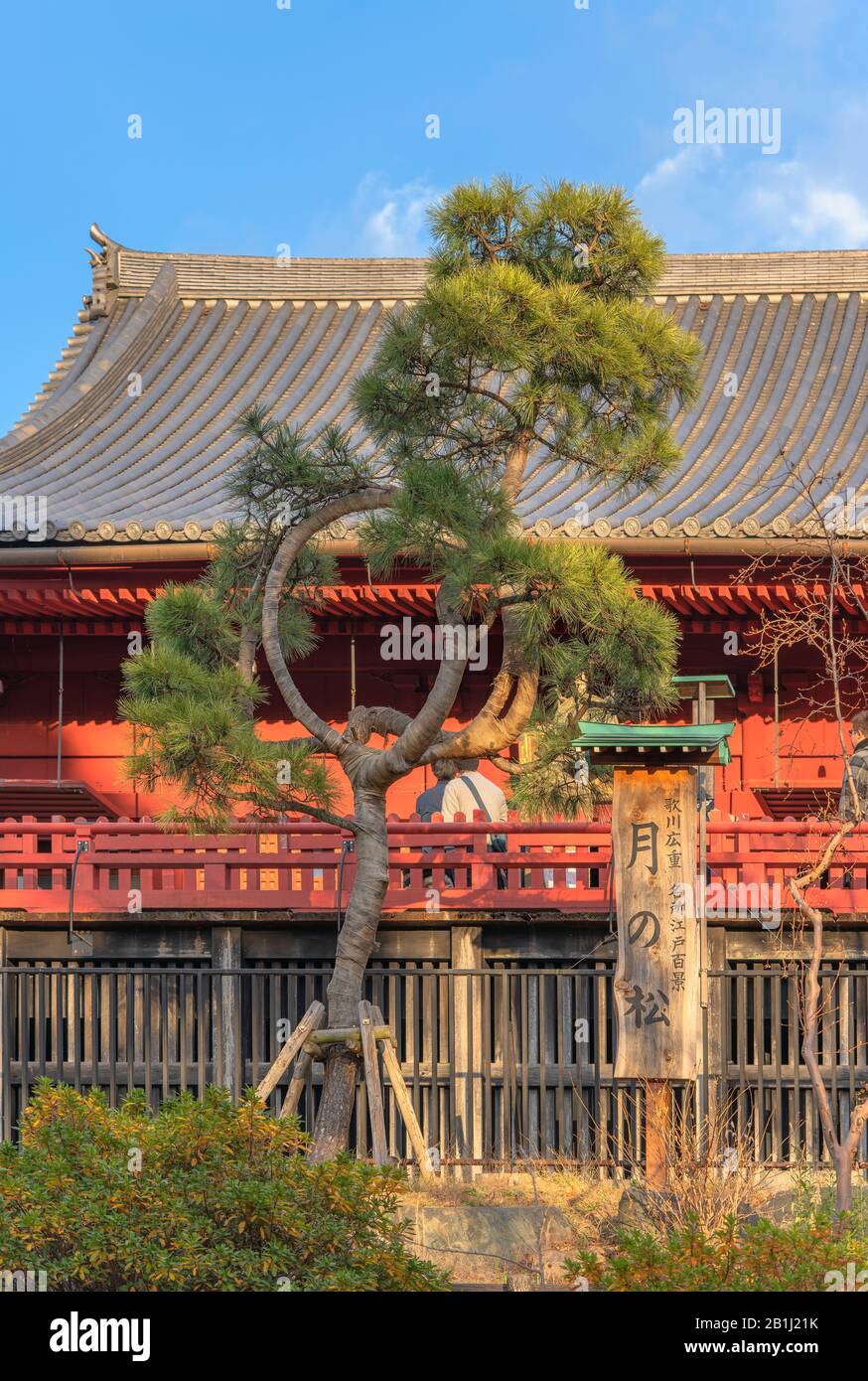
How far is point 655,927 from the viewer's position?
9.52 m

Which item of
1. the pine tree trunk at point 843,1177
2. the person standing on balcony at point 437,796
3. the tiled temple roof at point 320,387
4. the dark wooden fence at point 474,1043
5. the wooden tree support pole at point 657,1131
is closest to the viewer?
the pine tree trunk at point 843,1177

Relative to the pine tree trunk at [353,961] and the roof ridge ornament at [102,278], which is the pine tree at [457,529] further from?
the roof ridge ornament at [102,278]

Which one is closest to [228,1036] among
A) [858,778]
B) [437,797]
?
[437,797]

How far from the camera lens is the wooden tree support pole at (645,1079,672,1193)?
887 cm

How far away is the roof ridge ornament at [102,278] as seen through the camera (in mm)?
19594

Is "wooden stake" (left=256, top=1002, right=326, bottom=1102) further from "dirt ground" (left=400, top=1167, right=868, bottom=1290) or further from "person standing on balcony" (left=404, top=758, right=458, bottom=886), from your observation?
"person standing on balcony" (left=404, top=758, right=458, bottom=886)

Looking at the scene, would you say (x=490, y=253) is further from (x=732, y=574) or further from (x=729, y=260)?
(x=729, y=260)

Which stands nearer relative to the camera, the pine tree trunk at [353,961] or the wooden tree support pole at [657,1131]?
the wooden tree support pole at [657,1131]

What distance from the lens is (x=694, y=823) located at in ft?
31.7

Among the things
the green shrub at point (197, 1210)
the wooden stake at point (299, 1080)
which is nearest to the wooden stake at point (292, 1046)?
the wooden stake at point (299, 1080)

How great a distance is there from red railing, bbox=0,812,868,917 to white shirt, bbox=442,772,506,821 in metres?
0.53

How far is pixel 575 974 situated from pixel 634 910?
44.6 inches

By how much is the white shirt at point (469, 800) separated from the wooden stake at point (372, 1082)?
2.29 metres
